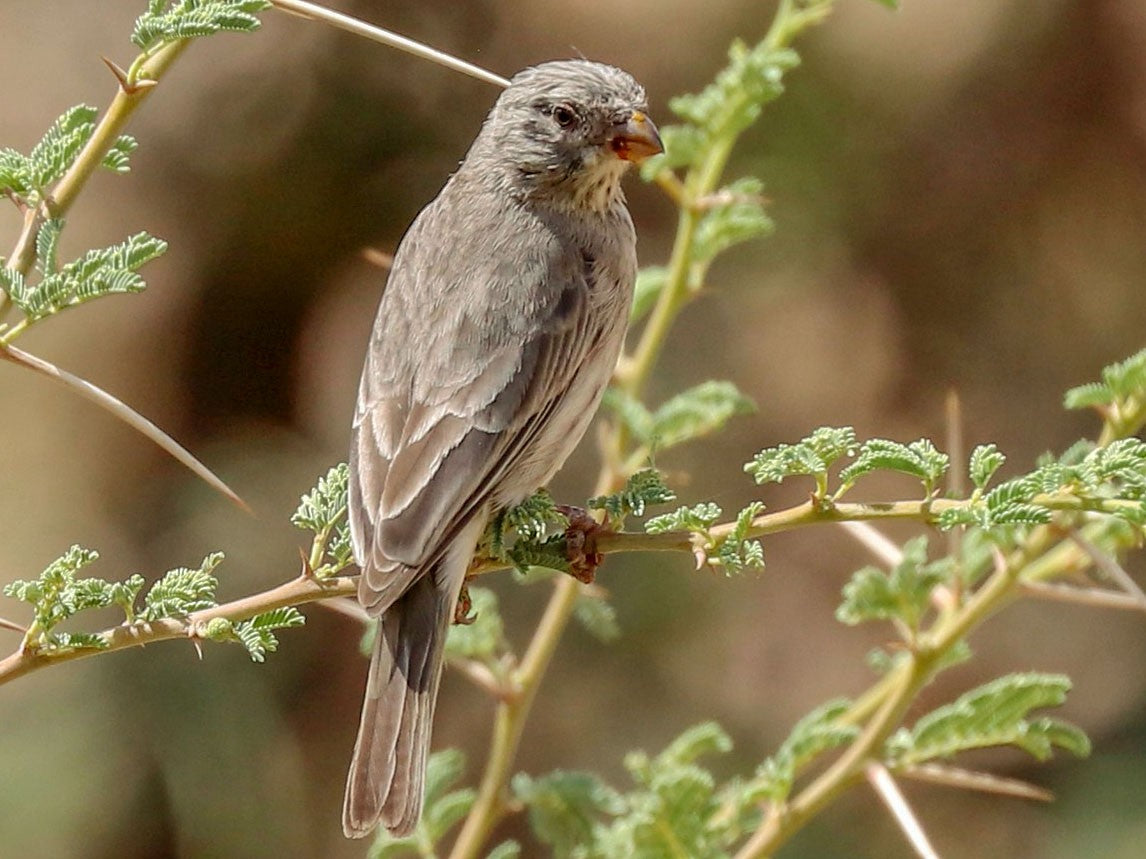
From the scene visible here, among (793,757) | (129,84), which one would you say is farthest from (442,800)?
(129,84)

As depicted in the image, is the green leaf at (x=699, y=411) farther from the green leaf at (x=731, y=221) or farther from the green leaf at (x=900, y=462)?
the green leaf at (x=900, y=462)

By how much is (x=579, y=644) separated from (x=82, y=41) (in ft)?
12.7

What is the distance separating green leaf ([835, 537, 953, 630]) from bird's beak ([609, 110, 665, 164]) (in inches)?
54.5

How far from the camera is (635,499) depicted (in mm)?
3051

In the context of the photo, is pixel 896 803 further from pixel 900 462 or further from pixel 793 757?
pixel 900 462

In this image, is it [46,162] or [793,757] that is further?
[793,757]

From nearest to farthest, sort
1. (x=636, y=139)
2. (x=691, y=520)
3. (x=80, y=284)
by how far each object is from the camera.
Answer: (x=80, y=284)
(x=691, y=520)
(x=636, y=139)

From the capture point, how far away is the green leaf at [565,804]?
393cm

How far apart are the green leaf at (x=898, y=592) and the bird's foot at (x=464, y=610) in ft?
3.12

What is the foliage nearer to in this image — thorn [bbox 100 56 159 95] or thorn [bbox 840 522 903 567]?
thorn [bbox 100 56 159 95]

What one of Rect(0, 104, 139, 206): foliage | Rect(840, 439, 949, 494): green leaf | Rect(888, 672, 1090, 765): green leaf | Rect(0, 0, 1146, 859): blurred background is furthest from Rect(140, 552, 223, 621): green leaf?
Rect(0, 0, 1146, 859): blurred background

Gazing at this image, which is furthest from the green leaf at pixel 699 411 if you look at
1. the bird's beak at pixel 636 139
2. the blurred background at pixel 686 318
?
the blurred background at pixel 686 318

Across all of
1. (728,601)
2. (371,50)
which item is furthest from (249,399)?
(728,601)

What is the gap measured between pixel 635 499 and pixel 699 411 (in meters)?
0.95
